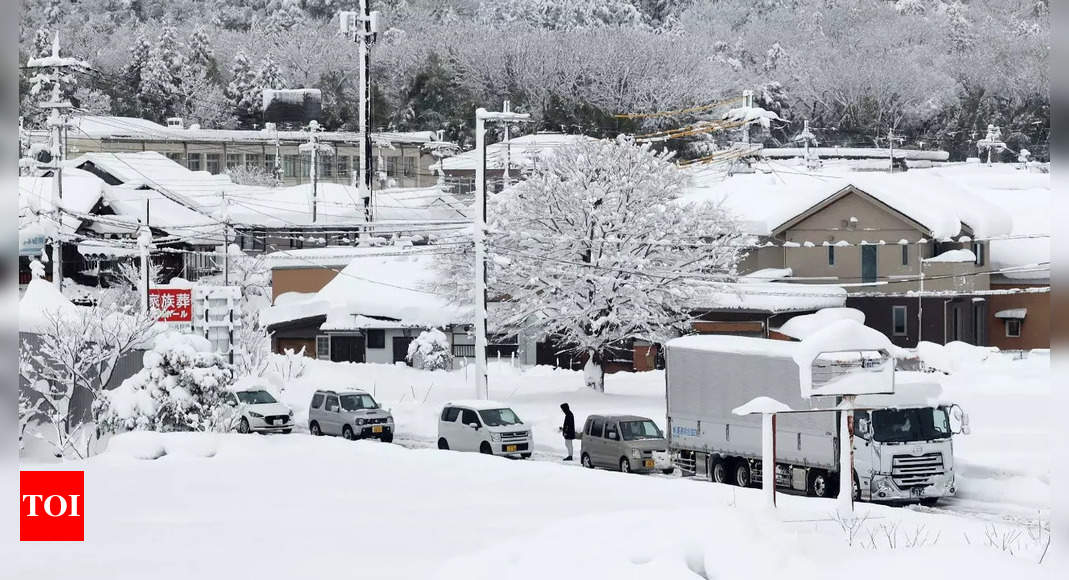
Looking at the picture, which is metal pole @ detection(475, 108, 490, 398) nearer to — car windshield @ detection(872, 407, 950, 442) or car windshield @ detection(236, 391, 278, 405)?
car windshield @ detection(236, 391, 278, 405)

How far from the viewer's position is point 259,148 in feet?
400

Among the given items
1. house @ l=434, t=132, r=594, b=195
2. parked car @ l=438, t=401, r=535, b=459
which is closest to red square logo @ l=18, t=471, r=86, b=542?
parked car @ l=438, t=401, r=535, b=459

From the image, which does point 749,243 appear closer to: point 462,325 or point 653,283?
point 653,283

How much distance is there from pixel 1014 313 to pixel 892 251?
7.97m

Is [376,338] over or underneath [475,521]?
over

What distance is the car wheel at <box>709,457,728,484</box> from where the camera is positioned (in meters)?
31.4

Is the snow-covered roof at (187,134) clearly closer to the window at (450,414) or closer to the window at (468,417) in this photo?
the window at (450,414)

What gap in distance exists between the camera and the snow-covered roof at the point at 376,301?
66312 millimetres

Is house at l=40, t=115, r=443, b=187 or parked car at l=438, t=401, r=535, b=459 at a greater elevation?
house at l=40, t=115, r=443, b=187

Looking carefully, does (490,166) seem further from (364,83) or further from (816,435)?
(816,435)

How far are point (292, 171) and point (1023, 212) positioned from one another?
6905cm

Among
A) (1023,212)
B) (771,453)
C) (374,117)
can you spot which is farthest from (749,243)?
(374,117)

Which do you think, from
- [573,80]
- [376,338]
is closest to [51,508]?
[376,338]

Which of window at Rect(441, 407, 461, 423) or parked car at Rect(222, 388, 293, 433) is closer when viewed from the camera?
window at Rect(441, 407, 461, 423)
